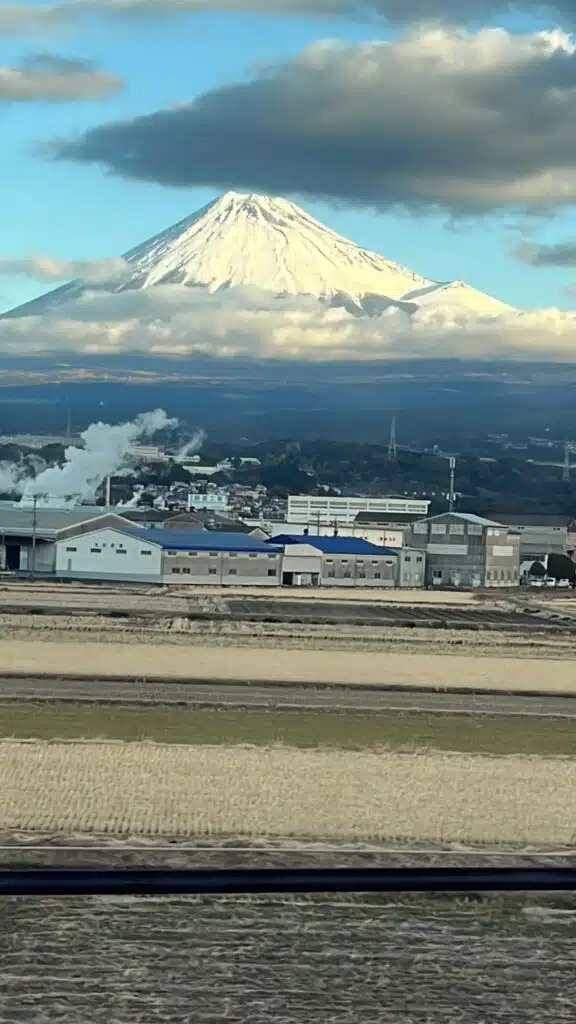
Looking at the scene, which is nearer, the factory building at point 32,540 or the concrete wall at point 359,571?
the factory building at point 32,540

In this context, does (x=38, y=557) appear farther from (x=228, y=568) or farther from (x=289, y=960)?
(x=289, y=960)

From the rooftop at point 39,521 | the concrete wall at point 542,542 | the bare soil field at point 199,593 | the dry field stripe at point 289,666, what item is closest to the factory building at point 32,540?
the rooftop at point 39,521

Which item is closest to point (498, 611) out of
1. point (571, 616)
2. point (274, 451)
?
point (571, 616)

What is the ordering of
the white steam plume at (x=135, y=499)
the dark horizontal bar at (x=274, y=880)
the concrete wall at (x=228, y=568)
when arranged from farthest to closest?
the white steam plume at (x=135, y=499), the concrete wall at (x=228, y=568), the dark horizontal bar at (x=274, y=880)

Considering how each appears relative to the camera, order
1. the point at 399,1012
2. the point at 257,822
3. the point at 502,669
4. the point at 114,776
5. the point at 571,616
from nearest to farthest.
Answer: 1. the point at 399,1012
2. the point at 257,822
3. the point at 114,776
4. the point at 502,669
5. the point at 571,616

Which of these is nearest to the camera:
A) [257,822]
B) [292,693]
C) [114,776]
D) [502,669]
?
[257,822]

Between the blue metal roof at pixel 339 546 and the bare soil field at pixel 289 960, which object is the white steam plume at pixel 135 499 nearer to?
the blue metal roof at pixel 339 546

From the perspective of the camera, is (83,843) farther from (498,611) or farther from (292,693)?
(498,611)
